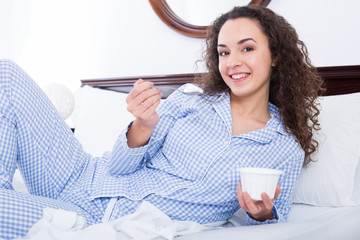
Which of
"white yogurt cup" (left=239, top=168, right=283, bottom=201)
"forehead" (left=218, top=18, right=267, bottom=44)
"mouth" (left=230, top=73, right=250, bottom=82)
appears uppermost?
"forehead" (left=218, top=18, right=267, bottom=44)

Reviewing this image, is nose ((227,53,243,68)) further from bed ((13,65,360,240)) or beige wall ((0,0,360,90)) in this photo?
beige wall ((0,0,360,90))

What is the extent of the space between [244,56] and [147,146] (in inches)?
17.5

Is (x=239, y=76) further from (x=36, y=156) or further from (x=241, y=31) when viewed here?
(x=36, y=156)

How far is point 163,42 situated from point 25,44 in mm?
1412

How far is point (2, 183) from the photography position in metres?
1.09

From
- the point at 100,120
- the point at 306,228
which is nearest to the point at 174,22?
the point at 100,120

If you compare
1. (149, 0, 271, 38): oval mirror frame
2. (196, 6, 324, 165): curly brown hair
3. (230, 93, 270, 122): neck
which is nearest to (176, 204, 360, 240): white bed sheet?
(196, 6, 324, 165): curly brown hair

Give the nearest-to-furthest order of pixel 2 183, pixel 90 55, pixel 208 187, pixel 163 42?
pixel 2 183 < pixel 208 187 < pixel 163 42 < pixel 90 55

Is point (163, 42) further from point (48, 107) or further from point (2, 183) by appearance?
point (2, 183)

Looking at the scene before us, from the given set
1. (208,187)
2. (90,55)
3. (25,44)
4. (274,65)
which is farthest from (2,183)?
(25,44)

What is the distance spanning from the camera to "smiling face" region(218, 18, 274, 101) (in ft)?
4.29

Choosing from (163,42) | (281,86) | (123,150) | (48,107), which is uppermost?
(163,42)

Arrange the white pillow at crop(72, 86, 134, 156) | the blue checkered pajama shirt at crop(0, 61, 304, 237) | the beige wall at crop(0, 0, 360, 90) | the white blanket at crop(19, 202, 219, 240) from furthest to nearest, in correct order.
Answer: the white pillow at crop(72, 86, 134, 156) < the beige wall at crop(0, 0, 360, 90) < the blue checkered pajama shirt at crop(0, 61, 304, 237) < the white blanket at crop(19, 202, 219, 240)

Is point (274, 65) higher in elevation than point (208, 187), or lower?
higher
